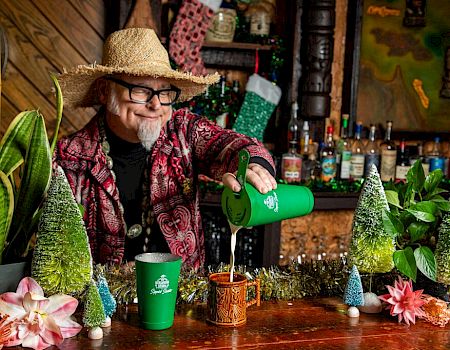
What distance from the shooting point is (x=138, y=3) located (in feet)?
11.2

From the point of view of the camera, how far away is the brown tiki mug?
1.38 m

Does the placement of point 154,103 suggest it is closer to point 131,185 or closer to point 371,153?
point 131,185

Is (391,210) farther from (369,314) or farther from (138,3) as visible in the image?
(138,3)

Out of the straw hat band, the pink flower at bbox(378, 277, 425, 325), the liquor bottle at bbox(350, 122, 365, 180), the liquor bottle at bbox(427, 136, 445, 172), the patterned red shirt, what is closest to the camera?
the pink flower at bbox(378, 277, 425, 325)

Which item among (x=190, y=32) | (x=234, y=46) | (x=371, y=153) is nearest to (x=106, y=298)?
(x=190, y=32)

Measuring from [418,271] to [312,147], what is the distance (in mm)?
2287

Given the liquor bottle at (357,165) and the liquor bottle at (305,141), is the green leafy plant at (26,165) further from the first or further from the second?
the liquor bottle at (357,165)

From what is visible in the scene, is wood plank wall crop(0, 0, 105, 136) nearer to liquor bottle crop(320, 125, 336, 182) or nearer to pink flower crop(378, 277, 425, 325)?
liquor bottle crop(320, 125, 336, 182)

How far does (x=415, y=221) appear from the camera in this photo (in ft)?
5.05

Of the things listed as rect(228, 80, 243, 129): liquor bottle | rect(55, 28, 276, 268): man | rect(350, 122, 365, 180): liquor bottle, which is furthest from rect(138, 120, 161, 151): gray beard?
rect(350, 122, 365, 180): liquor bottle

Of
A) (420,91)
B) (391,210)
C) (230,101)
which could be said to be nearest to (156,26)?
(230,101)

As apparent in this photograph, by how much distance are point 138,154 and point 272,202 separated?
2.78ft

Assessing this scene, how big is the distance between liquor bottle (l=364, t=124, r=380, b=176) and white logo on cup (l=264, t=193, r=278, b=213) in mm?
2419

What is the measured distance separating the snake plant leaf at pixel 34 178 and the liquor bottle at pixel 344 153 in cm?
258
